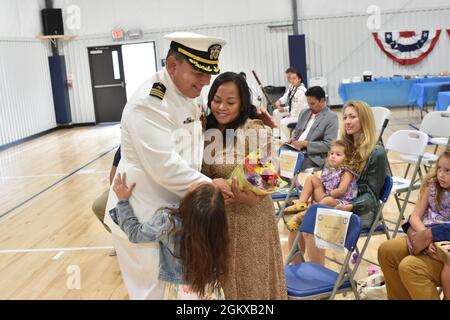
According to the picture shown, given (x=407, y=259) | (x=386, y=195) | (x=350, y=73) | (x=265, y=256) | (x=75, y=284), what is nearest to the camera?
(x=265, y=256)

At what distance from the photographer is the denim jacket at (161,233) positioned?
6.33 ft

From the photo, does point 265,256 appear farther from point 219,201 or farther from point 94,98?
point 94,98

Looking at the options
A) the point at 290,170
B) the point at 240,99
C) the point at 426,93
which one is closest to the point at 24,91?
the point at 426,93

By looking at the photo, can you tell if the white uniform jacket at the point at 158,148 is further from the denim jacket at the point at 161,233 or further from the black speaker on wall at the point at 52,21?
the black speaker on wall at the point at 52,21

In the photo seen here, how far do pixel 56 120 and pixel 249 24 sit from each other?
583cm

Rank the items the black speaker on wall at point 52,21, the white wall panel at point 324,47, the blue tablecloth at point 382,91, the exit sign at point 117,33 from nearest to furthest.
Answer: the blue tablecloth at point 382,91 → the white wall panel at point 324,47 → the black speaker on wall at point 52,21 → the exit sign at point 117,33

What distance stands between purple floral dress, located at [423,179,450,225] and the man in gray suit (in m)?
2.02

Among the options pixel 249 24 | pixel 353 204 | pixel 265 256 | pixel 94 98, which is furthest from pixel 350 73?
pixel 265 256

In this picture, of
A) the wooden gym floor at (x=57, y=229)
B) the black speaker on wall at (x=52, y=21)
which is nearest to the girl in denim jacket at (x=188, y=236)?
the wooden gym floor at (x=57, y=229)

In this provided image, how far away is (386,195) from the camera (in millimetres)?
3428

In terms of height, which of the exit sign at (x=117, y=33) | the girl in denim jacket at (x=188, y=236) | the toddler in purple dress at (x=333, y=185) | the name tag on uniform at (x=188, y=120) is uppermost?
the exit sign at (x=117, y=33)

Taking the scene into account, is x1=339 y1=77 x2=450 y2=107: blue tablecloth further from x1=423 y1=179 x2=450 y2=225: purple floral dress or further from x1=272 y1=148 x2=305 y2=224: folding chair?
x1=423 y1=179 x2=450 y2=225: purple floral dress

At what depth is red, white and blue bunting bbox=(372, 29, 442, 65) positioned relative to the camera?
13422mm

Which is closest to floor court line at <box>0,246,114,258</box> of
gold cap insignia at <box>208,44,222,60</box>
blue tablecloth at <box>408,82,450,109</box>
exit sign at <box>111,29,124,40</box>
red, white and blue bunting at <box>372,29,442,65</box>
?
gold cap insignia at <box>208,44,222,60</box>
